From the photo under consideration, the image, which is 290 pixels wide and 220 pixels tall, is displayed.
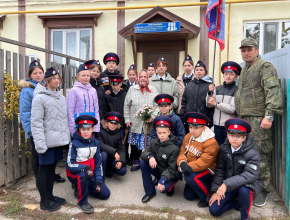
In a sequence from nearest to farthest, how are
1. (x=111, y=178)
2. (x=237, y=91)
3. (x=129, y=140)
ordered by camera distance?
1. (x=237, y=91)
2. (x=111, y=178)
3. (x=129, y=140)

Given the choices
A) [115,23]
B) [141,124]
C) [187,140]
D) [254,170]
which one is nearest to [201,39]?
[115,23]

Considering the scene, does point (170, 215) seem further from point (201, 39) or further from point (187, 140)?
point (201, 39)

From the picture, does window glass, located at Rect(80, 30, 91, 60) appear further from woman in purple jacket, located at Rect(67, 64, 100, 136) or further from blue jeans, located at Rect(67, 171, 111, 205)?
blue jeans, located at Rect(67, 171, 111, 205)

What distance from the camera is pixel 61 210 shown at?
126 inches

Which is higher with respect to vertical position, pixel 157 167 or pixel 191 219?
pixel 157 167

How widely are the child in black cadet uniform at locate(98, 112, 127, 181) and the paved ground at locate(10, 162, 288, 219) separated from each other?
228mm

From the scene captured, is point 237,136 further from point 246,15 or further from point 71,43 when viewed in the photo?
point 71,43

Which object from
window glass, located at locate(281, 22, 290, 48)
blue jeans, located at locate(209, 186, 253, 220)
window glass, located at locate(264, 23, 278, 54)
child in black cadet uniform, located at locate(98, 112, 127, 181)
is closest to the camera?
blue jeans, located at locate(209, 186, 253, 220)

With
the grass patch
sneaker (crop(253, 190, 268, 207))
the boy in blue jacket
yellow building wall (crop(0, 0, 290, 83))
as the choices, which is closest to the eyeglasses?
the boy in blue jacket

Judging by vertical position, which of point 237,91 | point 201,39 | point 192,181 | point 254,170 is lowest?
point 192,181

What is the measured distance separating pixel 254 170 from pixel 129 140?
2.33m

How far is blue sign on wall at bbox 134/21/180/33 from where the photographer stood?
7033mm

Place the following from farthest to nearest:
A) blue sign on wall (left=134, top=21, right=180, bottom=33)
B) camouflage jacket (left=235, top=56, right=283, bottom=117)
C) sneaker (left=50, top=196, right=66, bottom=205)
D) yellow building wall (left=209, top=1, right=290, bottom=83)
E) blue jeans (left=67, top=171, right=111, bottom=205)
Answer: yellow building wall (left=209, top=1, right=290, bottom=83), blue sign on wall (left=134, top=21, right=180, bottom=33), sneaker (left=50, top=196, right=66, bottom=205), blue jeans (left=67, top=171, right=111, bottom=205), camouflage jacket (left=235, top=56, right=283, bottom=117)

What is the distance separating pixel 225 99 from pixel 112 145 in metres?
2.01
